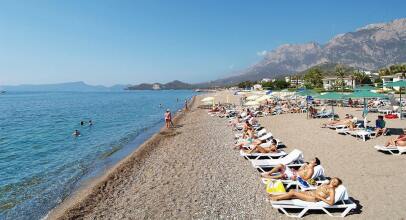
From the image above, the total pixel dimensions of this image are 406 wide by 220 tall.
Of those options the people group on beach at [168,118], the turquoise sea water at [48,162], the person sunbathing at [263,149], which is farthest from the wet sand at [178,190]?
the people group on beach at [168,118]

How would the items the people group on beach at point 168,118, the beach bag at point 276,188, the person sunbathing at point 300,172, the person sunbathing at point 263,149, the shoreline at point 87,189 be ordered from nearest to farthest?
1. the beach bag at point 276,188
2. the person sunbathing at point 300,172
3. the shoreline at point 87,189
4. the person sunbathing at point 263,149
5. the people group on beach at point 168,118

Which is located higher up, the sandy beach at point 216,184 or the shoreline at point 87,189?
the sandy beach at point 216,184

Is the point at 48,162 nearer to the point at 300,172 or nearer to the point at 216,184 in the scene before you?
the point at 216,184

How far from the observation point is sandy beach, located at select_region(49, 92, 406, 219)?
8508 mm

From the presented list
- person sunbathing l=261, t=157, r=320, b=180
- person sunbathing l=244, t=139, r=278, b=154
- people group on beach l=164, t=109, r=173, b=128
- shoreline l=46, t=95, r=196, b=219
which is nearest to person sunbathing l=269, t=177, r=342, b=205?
person sunbathing l=261, t=157, r=320, b=180

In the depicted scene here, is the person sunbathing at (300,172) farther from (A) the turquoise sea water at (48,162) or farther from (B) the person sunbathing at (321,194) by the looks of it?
(A) the turquoise sea water at (48,162)

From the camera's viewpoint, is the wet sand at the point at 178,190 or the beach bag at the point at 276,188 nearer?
the wet sand at the point at 178,190

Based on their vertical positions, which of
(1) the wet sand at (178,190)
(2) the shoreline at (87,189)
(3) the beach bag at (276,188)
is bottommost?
(2) the shoreline at (87,189)

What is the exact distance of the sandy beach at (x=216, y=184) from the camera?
8508 mm

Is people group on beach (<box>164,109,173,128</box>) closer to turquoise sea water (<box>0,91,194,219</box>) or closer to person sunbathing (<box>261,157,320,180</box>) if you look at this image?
turquoise sea water (<box>0,91,194,219</box>)

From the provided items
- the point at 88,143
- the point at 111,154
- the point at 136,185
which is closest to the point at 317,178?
the point at 136,185

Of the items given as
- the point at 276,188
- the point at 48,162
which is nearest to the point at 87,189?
the point at 48,162

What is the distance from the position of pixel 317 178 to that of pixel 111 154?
12.8m

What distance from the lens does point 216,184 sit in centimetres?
1080
